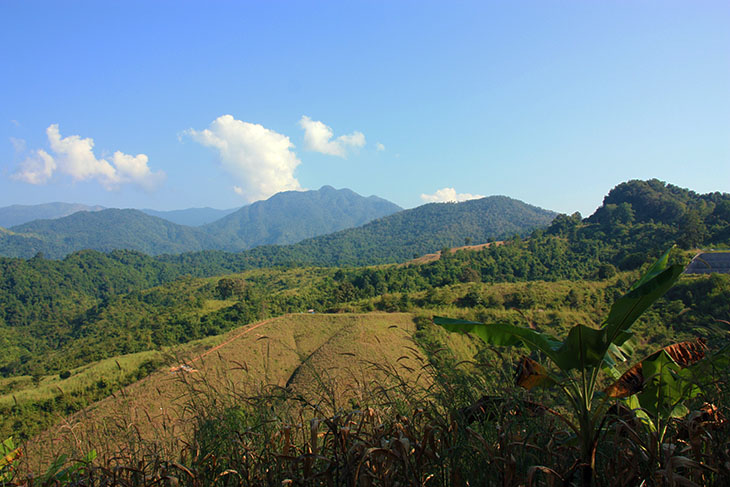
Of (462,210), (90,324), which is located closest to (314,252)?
(462,210)

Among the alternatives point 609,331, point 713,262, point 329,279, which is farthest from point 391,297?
point 609,331

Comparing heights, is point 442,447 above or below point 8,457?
above

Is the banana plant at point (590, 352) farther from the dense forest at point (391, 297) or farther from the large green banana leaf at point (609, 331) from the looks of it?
the dense forest at point (391, 297)

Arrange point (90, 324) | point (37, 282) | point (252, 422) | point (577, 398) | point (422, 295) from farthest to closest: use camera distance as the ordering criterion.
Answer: point (37, 282) → point (90, 324) → point (422, 295) → point (252, 422) → point (577, 398)

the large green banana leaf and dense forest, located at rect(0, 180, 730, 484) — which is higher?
the large green banana leaf

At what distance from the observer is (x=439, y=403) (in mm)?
1915

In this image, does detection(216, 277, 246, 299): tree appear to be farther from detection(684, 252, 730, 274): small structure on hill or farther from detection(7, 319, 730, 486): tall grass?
detection(7, 319, 730, 486): tall grass

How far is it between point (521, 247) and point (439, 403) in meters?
55.3

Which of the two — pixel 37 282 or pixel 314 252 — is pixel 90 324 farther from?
pixel 314 252


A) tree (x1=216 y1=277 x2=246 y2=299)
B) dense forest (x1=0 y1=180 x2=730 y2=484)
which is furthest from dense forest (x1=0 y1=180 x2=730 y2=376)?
tree (x1=216 y1=277 x2=246 y2=299)

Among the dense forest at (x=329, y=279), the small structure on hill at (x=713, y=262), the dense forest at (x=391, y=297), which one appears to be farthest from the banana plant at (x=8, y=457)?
the small structure on hill at (x=713, y=262)

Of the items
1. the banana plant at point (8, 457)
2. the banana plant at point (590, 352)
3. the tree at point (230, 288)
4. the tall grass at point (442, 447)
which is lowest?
the tree at point (230, 288)

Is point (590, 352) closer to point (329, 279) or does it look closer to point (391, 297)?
point (391, 297)

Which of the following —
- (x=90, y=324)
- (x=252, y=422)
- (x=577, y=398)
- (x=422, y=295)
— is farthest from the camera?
(x=90, y=324)
